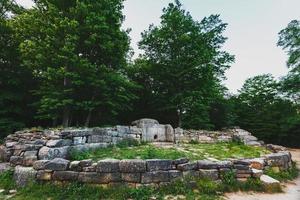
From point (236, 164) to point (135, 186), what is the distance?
9.24ft

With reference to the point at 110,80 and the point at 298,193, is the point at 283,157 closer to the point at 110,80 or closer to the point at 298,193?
the point at 298,193

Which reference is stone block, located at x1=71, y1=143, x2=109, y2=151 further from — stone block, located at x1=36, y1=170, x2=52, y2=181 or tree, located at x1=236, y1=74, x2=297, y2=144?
tree, located at x1=236, y1=74, x2=297, y2=144

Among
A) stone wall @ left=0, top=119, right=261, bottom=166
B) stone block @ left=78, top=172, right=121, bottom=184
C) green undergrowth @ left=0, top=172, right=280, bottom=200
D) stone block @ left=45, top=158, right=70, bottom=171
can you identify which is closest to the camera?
green undergrowth @ left=0, top=172, right=280, bottom=200

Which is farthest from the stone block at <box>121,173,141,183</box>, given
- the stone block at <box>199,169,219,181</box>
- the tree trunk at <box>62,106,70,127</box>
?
the tree trunk at <box>62,106,70,127</box>

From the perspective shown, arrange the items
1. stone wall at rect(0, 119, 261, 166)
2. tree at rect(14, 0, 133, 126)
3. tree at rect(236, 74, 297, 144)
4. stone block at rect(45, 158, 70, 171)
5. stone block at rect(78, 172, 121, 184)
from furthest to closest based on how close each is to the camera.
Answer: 1. tree at rect(236, 74, 297, 144)
2. tree at rect(14, 0, 133, 126)
3. stone wall at rect(0, 119, 261, 166)
4. stone block at rect(45, 158, 70, 171)
5. stone block at rect(78, 172, 121, 184)

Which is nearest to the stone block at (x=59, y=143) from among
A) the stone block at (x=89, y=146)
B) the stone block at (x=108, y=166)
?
the stone block at (x=89, y=146)

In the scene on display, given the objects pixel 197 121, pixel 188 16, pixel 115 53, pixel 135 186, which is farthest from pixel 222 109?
pixel 135 186

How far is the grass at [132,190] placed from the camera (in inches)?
201

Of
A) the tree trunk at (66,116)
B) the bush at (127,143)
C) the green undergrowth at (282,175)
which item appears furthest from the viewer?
the tree trunk at (66,116)

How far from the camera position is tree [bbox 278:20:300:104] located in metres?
19.8

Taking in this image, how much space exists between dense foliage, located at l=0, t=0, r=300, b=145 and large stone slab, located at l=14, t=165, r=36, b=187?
5.62 m

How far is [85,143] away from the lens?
8.30 meters

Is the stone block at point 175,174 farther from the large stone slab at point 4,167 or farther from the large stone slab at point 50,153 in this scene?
the large stone slab at point 4,167

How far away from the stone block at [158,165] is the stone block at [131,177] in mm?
317
